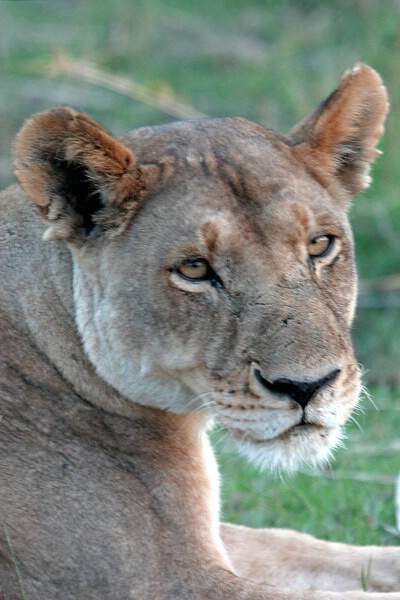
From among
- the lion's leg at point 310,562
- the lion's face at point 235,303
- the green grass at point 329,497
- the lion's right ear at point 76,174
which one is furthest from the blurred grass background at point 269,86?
the lion's right ear at point 76,174

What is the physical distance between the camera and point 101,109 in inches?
368

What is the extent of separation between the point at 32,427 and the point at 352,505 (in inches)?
64.1

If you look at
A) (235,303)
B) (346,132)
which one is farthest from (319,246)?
(346,132)

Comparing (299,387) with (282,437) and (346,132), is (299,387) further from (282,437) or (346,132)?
(346,132)

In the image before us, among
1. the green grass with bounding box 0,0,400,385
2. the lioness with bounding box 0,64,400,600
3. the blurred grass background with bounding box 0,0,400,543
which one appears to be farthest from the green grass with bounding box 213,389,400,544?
the green grass with bounding box 0,0,400,385

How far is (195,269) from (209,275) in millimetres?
38

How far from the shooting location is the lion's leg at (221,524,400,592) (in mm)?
3506

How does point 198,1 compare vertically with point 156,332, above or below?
below

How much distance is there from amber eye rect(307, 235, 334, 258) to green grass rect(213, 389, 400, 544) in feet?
3.57

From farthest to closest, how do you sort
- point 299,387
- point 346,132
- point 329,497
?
point 329,497, point 346,132, point 299,387

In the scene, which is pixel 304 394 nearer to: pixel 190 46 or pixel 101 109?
pixel 101 109

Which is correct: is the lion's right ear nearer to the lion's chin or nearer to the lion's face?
the lion's face

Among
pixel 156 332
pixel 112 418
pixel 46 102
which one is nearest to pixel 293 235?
pixel 156 332

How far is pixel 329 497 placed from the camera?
4250 millimetres
